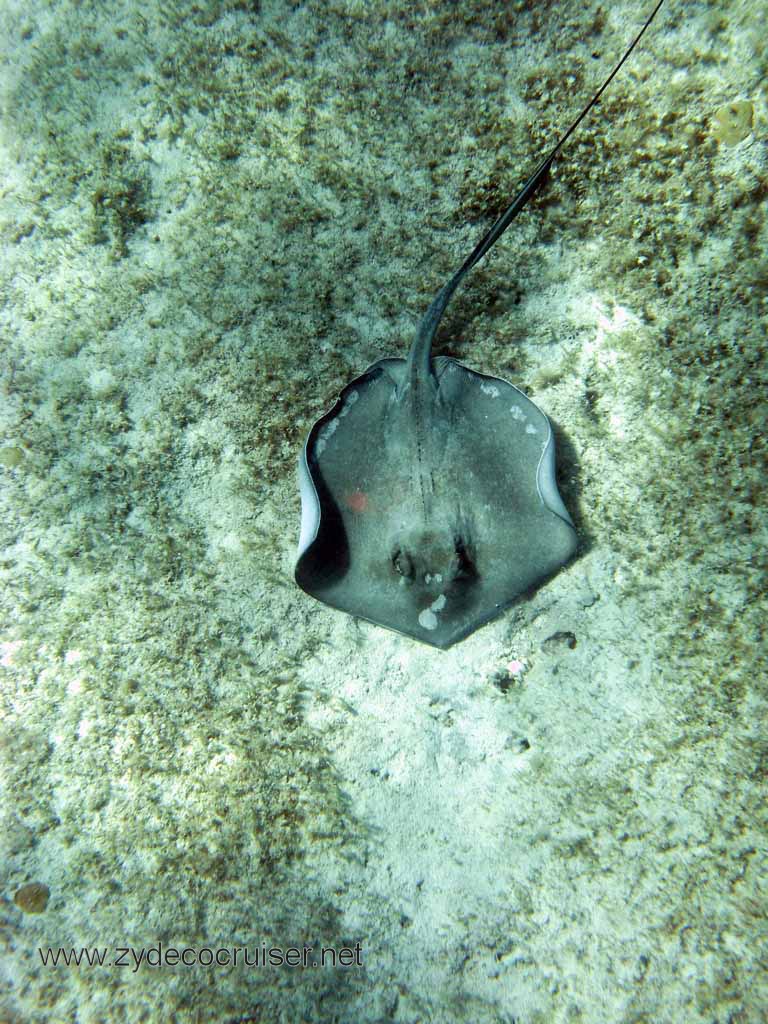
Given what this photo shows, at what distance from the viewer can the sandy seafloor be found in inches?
97.8

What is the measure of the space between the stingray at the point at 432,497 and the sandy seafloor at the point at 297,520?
35 centimetres

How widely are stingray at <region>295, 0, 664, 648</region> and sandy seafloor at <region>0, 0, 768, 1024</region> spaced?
13.8 inches

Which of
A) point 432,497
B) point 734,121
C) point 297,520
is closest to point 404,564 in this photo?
point 432,497

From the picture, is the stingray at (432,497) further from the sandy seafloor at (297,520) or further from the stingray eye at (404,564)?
the sandy seafloor at (297,520)

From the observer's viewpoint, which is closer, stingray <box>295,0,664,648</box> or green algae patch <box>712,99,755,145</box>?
stingray <box>295,0,664,648</box>

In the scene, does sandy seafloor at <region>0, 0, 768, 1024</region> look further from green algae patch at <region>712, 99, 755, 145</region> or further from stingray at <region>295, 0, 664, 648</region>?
stingray at <region>295, 0, 664, 648</region>

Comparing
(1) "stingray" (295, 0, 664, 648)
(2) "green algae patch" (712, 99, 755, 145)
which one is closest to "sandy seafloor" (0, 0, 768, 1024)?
(2) "green algae patch" (712, 99, 755, 145)

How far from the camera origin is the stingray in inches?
98.6

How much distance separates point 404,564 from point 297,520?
799mm

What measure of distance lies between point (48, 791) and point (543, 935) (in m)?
2.74

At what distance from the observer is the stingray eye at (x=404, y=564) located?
98.0 inches

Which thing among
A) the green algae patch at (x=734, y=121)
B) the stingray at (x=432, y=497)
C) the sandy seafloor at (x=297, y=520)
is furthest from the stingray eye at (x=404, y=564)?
the green algae patch at (x=734, y=121)

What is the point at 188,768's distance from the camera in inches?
107

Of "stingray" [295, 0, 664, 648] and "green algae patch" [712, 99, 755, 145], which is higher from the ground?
"green algae patch" [712, 99, 755, 145]
